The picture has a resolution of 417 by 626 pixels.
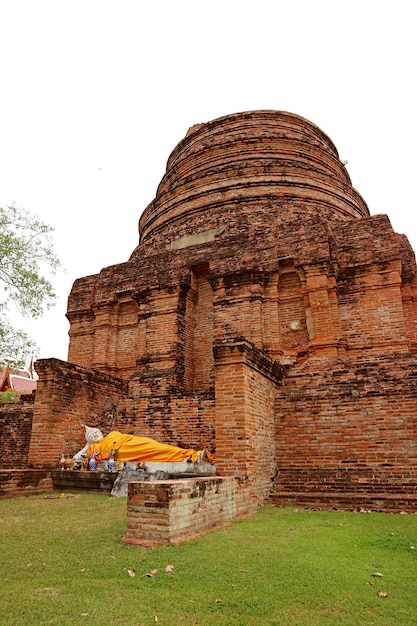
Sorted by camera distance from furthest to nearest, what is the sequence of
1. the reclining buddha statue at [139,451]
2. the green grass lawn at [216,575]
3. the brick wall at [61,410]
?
the brick wall at [61,410] → the reclining buddha statue at [139,451] → the green grass lawn at [216,575]

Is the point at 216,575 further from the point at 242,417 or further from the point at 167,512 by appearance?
the point at 242,417

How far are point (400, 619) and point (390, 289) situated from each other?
8.98 m

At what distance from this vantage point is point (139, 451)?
8484 millimetres

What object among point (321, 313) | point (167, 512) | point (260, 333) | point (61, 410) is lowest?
point (167, 512)

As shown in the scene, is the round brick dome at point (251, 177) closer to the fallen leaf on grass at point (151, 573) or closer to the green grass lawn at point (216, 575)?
the green grass lawn at point (216, 575)

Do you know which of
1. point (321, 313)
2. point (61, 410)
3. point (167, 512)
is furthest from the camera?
point (321, 313)

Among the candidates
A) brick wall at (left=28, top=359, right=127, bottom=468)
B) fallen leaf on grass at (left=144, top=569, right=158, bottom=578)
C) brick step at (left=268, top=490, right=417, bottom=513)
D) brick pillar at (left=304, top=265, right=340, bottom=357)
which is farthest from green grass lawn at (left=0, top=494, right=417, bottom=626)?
brick pillar at (left=304, top=265, right=340, bottom=357)

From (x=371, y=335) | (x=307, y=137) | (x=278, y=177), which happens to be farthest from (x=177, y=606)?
(x=307, y=137)

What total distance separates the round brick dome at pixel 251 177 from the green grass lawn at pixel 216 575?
10201 millimetres

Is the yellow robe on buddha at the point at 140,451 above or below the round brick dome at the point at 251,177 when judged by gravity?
below

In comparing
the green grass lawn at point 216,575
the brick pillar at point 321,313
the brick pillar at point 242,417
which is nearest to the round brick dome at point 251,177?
the brick pillar at point 321,313

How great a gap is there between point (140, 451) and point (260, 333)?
459 centimetres

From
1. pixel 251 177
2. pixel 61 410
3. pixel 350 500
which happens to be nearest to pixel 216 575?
pixel 350 500

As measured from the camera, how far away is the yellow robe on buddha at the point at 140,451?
327 inches
